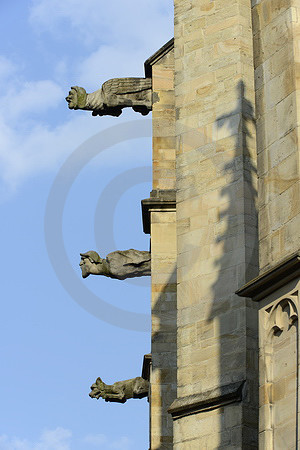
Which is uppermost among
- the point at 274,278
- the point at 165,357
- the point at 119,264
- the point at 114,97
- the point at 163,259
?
the point at 114,97

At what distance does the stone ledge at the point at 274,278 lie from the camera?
1091 cm

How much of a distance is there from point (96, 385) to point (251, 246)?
23.7 ft

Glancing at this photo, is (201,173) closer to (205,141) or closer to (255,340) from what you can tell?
(205,141)

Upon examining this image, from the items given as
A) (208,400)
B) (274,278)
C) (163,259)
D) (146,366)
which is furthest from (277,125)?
(146,366)

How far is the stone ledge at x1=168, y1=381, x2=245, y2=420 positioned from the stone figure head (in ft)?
23.2

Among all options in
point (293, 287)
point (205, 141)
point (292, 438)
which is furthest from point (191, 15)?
point (292, 438)

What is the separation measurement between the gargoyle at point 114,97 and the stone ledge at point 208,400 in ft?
27.6

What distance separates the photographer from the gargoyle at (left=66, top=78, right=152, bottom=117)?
2131cm

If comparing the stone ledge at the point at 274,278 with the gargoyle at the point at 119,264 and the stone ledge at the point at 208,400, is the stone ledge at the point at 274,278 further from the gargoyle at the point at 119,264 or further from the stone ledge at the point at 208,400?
the gargoyle at the point at 119,264

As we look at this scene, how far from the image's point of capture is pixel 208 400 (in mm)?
13523

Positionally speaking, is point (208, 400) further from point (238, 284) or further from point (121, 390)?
point (121, 390)

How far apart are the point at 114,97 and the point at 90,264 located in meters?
2.95

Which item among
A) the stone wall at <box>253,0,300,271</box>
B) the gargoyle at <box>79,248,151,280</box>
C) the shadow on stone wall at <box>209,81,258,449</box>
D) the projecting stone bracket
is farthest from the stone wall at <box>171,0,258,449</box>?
the projecting stone bracket

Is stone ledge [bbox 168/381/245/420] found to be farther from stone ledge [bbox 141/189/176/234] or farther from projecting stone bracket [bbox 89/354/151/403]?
projecting stone bracket [bbox 89/354/151/403]
